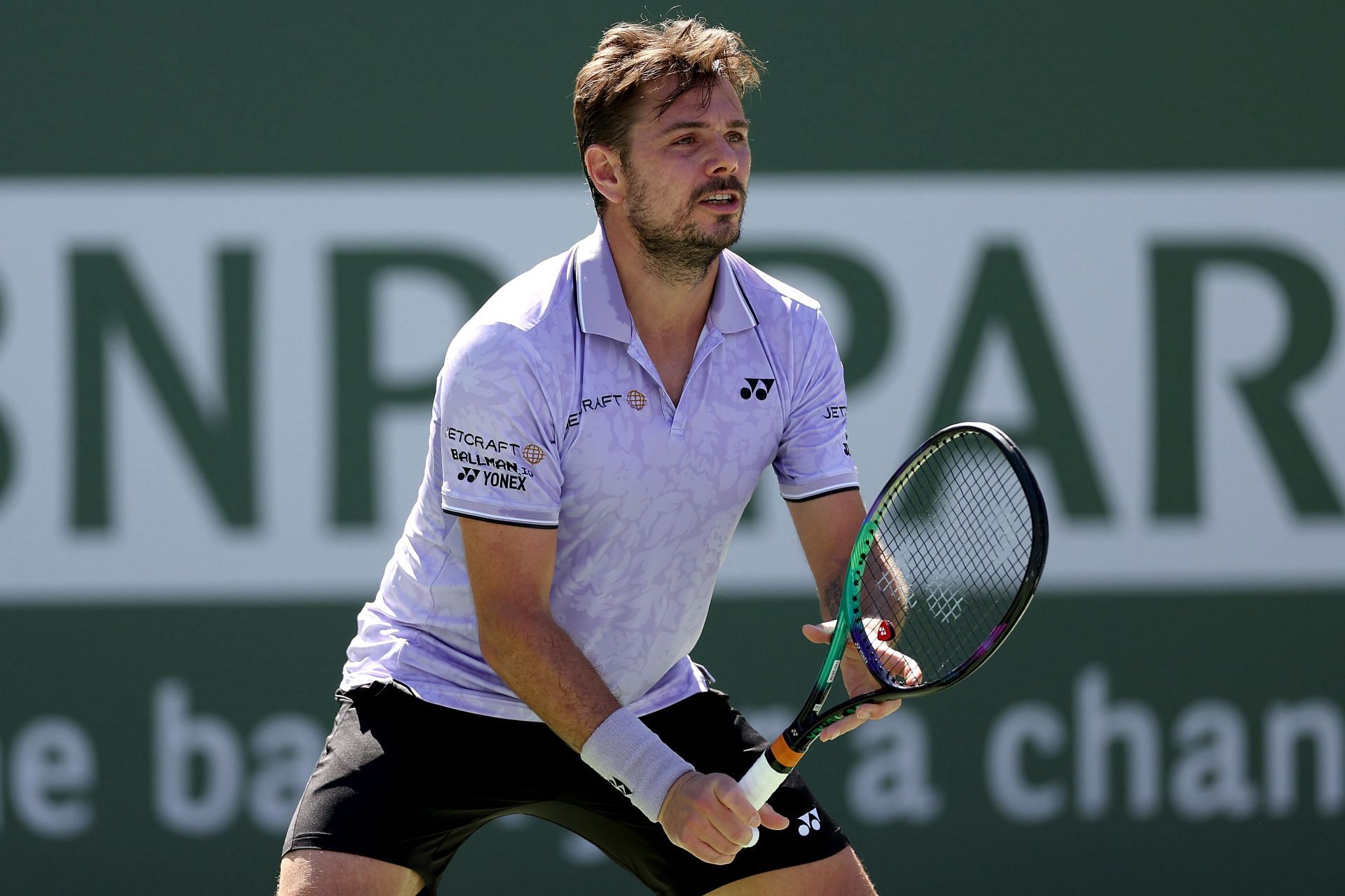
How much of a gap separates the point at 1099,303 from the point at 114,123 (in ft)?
8.60

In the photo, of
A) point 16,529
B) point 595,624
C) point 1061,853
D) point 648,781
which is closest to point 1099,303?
point 1061,853

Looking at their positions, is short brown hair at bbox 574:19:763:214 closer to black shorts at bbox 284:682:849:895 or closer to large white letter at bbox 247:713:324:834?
black shorts at bbox 284:682:849:895

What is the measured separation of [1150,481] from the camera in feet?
14.3

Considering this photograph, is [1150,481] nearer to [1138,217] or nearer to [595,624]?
[1138,217]

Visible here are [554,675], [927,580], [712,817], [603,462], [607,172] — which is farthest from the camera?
[927,580]

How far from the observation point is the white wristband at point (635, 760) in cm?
221

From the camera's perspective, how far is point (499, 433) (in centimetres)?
234

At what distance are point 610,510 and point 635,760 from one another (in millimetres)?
415

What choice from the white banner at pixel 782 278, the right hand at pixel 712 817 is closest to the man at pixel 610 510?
the right hand at pixel 712 817

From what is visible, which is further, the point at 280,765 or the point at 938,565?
the point at 280,765

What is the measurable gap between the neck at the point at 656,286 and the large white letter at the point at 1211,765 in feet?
7.88

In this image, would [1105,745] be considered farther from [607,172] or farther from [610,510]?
[607,172]

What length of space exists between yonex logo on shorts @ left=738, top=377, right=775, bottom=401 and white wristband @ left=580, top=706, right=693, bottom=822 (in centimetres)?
56

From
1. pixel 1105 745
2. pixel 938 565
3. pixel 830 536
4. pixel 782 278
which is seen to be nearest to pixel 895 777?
pixel 1105 745
